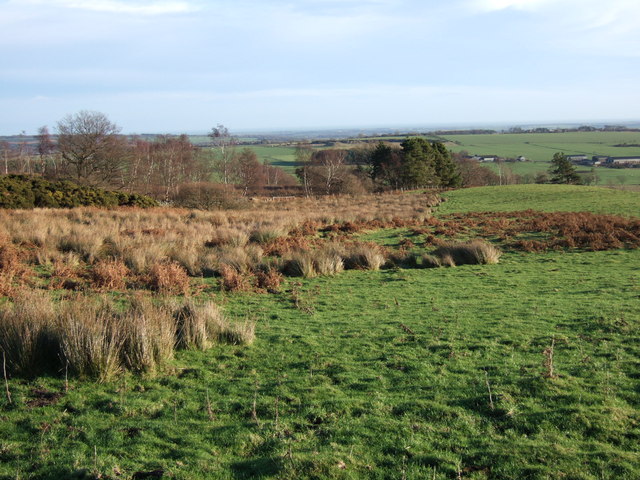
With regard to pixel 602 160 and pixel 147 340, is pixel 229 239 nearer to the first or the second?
pixel 147 340

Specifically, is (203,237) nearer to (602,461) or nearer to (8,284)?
(8,284)

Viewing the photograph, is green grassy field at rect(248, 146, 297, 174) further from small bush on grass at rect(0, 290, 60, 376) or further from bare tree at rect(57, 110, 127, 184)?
small bush on grass at rect(0, 290, 60, 376)

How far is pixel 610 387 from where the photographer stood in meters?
5.55

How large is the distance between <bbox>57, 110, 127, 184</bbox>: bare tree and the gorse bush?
39657 mm

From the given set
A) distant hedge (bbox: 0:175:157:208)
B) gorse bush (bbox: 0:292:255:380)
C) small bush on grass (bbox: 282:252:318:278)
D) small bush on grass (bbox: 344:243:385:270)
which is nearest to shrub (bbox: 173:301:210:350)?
gorse bush (bbox: 0:292:255:380)

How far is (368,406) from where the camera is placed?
5.18 m

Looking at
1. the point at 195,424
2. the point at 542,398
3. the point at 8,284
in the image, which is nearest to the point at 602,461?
the point at 542,398

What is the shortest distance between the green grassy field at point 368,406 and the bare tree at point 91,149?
40.5 m

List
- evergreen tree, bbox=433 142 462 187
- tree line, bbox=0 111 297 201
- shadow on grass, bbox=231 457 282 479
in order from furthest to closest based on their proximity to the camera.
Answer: evergreen tree, bbox=433 142 462 187 < tree line, bbox=0 111 297 201 < shadow on grass, bbox=231 457 282 479

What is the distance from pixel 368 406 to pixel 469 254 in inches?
495

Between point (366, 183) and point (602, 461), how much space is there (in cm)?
6784

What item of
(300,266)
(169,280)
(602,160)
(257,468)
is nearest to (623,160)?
(602,160)

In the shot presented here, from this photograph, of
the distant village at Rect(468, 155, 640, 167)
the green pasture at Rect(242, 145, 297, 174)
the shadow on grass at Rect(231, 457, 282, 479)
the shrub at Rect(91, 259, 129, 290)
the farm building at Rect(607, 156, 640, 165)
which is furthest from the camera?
the green pasture at Rect(242, 145, 297, 174)

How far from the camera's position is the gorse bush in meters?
5.84
